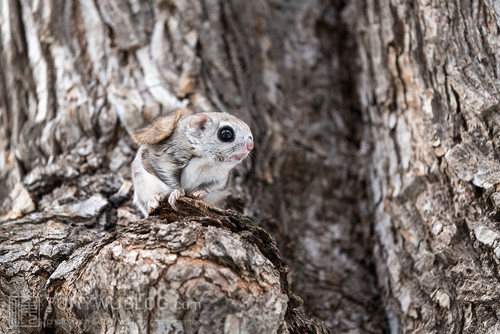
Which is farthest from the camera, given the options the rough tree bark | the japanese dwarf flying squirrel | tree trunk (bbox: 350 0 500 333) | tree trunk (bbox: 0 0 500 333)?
the japanese dwarf flying squirrel

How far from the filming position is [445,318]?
3.39 metres

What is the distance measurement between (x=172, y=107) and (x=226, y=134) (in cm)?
74

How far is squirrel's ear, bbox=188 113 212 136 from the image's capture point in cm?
386

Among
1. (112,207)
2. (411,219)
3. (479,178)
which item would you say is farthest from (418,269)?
(112,207)

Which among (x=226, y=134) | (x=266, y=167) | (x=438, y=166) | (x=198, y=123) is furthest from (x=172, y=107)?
(x=438, y=166)

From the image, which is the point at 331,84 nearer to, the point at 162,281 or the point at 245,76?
the point at 245,76

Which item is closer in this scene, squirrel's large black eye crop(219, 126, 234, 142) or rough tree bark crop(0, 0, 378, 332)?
rough tree bark crop(0, 0, 378, 332)

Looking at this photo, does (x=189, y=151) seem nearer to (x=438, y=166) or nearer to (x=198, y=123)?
(x=198, y=123)

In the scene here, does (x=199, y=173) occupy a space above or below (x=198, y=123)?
below

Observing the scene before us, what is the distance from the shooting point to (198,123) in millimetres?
3867

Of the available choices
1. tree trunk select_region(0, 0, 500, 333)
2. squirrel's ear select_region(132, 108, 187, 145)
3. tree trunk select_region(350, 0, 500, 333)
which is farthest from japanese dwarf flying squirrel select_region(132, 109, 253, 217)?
tree trunk select_region(350, 0, 500, 333)

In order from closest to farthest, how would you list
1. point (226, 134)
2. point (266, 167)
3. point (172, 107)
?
1. point (226, 134)
2. point (172, 107)
3. point (266, 167)

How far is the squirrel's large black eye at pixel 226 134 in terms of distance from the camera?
12.6ft

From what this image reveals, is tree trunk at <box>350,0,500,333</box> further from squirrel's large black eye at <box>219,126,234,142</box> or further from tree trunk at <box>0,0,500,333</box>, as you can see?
squirrel's large black eye at <box>219,126,234,142</box>
